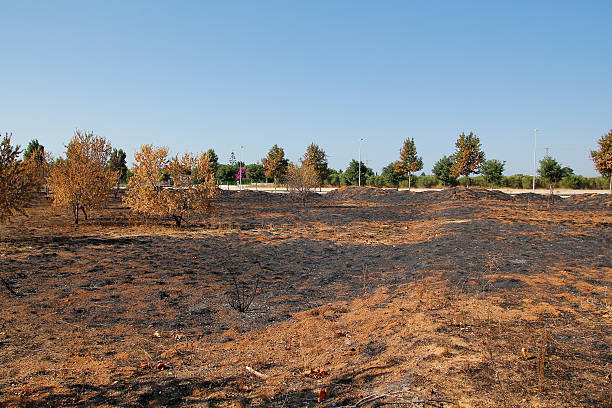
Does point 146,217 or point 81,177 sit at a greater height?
point 81,177

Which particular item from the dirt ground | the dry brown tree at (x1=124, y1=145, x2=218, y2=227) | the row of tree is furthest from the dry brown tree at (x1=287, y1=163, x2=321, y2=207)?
the dirt ground

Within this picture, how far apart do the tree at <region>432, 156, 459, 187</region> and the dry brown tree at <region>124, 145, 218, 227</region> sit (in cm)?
4679

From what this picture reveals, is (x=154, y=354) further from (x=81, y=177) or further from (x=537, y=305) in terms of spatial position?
(x=81, y=177)

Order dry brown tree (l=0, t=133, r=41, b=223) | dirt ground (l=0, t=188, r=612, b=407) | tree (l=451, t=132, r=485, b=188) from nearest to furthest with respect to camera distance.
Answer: dirt ground (l=0, t=188, r=612, b=407) < dry brown tree (l=0, t=133, r=41, b=223) < tree (l=451, t=132, r=485, b=188)

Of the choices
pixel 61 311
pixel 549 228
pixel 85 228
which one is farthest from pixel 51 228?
pixel 549 228

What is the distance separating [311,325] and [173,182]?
14955mm

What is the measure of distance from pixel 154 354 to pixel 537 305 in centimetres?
611

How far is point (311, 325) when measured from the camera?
21.1ft

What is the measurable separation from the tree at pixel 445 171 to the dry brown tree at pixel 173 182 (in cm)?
4679

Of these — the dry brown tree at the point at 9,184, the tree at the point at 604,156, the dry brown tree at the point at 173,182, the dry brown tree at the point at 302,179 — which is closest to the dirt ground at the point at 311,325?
the dry brown tree at the point at 9,184

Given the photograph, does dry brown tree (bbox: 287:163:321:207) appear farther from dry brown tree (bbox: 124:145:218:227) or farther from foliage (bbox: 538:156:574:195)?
foliage (bbox: 538:156:574:195)

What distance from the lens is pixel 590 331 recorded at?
543 cm

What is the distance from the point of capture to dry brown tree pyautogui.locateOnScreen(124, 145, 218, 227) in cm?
1864

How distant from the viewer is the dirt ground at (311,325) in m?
4.04
